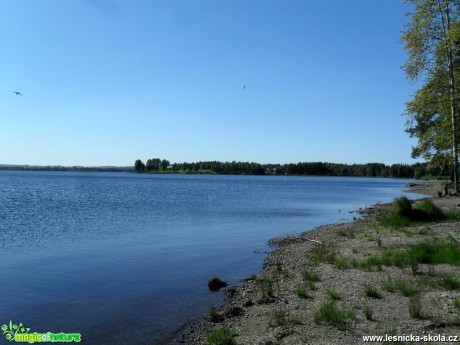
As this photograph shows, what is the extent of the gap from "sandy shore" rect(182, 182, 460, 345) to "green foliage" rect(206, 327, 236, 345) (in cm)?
18

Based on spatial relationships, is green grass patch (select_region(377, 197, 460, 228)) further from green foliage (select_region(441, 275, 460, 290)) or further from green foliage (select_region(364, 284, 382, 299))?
green foliage (select_region(364, 284, 382, 299))

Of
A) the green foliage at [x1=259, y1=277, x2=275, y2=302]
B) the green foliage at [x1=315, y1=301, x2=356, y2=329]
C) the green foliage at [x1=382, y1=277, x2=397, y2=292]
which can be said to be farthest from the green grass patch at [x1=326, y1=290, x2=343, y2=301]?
the green foliage at [x1=259, y1=277, x2=275, y2=302]

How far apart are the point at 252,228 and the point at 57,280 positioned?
59.2ft

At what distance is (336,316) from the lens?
927cm

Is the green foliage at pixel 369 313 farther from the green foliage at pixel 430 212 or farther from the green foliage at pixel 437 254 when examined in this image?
the green foliage at pixel 430 212

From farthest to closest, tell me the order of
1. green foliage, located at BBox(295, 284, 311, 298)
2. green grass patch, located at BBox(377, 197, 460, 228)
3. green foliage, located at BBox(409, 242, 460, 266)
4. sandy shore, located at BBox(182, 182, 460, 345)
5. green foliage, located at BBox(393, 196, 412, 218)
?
green foliage, located at BBox(393, 196, 412, 218)
green grass patch, located at BBox(377, 197, 460, 228)
green foliage, located at BBox(409, 242, 460, 266)
green foliage, located at BBox(295, 284, 311, 298)
sandy shore, located at BBox(182, 182, 460, 345)

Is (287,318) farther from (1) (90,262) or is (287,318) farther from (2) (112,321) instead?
(1) (90,262)

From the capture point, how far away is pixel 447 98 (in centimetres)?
2523

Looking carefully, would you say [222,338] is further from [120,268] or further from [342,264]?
[120,268]

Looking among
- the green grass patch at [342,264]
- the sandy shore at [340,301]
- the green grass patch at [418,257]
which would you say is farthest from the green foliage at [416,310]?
the green grass patch at [342,264]

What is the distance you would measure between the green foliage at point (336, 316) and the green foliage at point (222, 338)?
2.03 metres

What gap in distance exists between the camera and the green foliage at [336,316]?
29.8 ft

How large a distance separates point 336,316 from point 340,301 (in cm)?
179

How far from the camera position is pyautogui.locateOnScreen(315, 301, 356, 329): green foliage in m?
9.09
